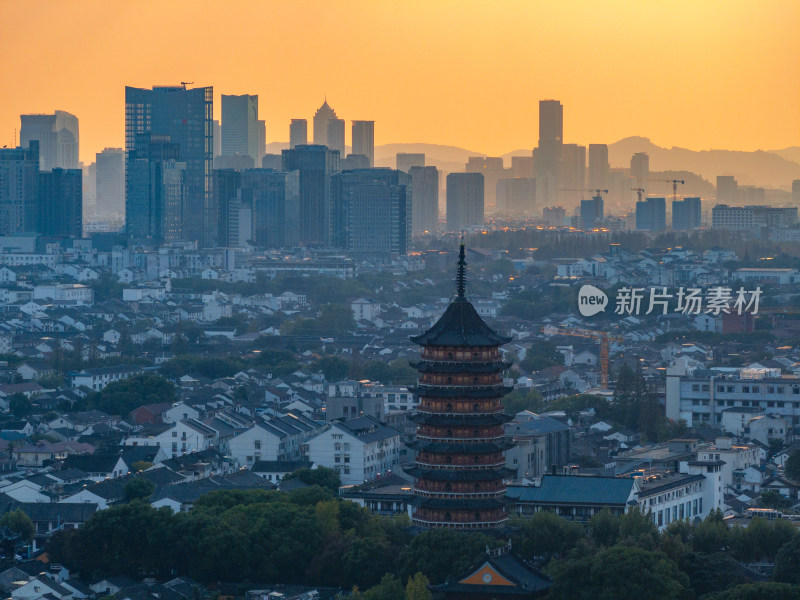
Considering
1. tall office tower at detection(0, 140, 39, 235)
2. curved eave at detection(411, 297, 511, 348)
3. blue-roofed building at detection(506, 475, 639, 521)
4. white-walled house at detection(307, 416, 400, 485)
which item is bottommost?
white-walled house at detection(307, 416, 400, 485)

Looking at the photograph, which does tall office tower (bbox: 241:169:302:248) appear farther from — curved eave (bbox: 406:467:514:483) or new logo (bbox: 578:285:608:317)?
curved eave (bbox: 406:467:514:483)

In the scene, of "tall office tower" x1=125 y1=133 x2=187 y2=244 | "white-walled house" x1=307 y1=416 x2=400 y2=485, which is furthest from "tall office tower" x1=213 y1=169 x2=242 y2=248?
"white-walled house" x1=307 y1=416 x2=400 y2=485

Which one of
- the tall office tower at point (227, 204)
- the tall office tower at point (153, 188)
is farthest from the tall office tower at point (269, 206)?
the tall office tower at point (153, 188)

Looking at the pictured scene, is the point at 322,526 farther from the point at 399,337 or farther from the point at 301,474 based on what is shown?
the point at 399,337

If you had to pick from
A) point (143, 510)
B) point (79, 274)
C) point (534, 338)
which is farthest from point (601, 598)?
point (79, 274)

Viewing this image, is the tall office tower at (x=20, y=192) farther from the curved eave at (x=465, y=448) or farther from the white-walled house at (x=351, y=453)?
the curved eave at (x=465, y=448)

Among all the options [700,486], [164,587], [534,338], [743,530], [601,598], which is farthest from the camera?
[534,338]

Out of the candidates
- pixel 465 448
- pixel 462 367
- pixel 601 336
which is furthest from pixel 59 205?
pixel 465 448
